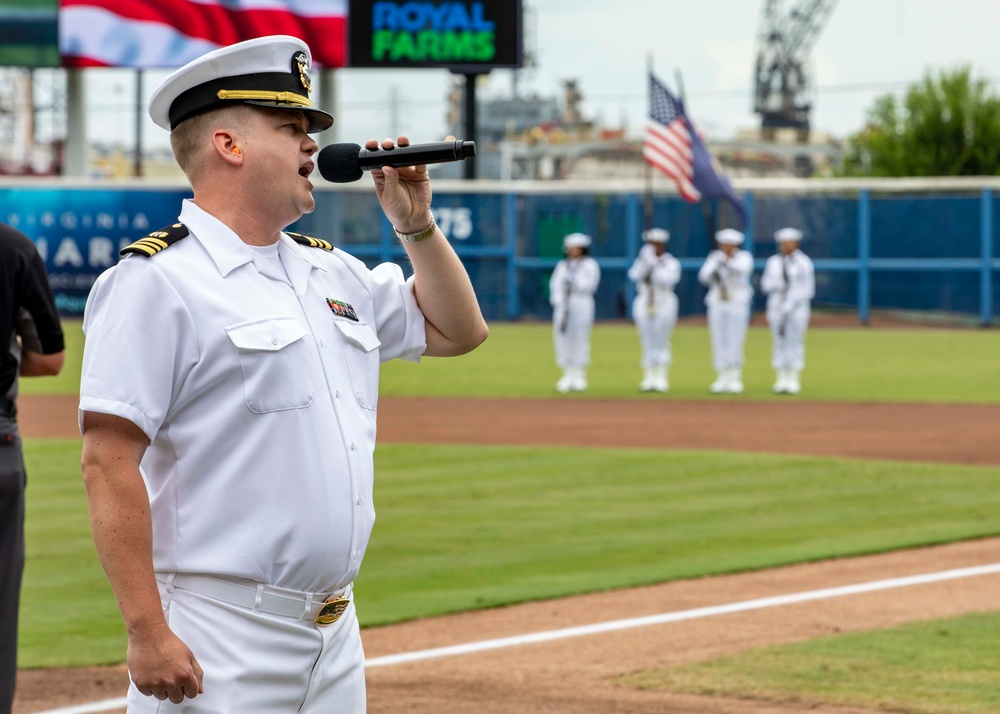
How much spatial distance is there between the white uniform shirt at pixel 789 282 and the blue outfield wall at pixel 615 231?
14257mm

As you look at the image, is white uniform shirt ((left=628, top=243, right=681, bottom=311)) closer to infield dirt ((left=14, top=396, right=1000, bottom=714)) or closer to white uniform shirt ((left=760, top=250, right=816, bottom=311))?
white uniform shirt ((left=760, top=250, right=816, bottom=311))

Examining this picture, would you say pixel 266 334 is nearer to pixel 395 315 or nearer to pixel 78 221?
pixel 395 315

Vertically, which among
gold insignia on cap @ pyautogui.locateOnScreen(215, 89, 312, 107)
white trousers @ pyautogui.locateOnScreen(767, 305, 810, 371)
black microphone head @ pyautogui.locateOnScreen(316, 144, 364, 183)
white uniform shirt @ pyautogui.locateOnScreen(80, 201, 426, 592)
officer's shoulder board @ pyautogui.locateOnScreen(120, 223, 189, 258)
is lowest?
white trousers @ pyautogui.locateOnScreen(767, 305, 810, 371)

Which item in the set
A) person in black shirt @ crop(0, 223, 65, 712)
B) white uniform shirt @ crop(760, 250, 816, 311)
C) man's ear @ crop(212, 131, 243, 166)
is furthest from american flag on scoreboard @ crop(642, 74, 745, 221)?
man's ear @ crop(212, 131, 243, 166)

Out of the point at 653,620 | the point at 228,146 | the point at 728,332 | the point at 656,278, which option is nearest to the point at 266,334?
the point at 228,146

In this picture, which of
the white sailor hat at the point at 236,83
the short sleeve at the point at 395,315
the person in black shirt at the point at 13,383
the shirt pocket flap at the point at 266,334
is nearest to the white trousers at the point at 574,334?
the person in black shirt at the point at 13,383

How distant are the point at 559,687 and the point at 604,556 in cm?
302

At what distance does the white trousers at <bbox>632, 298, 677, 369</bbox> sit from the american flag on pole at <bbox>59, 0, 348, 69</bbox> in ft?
55.4

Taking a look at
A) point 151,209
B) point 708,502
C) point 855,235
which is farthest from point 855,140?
point 708,502

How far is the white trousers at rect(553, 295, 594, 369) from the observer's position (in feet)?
68.4

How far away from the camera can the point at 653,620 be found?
716cm

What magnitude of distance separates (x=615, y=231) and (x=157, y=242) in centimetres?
3587

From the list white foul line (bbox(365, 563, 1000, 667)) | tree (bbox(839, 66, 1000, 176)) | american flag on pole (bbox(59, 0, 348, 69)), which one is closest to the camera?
white foul line (bbox(365, 563, 1000, 667))

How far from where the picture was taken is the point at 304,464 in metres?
2.91
